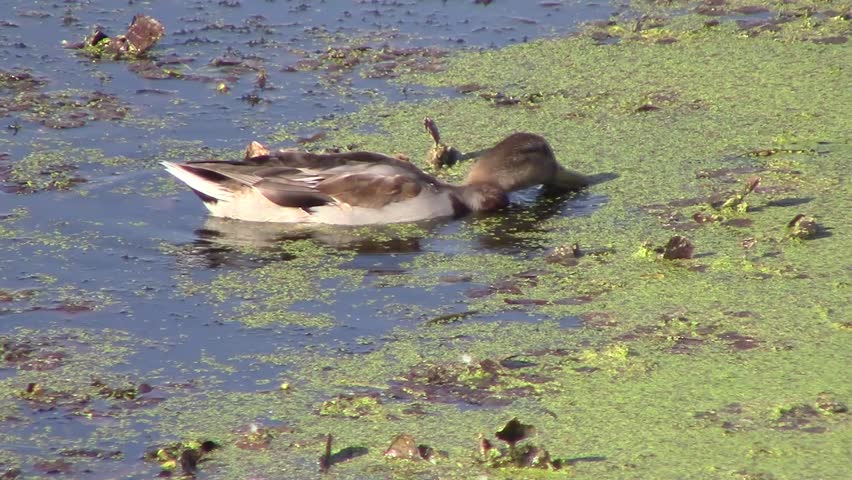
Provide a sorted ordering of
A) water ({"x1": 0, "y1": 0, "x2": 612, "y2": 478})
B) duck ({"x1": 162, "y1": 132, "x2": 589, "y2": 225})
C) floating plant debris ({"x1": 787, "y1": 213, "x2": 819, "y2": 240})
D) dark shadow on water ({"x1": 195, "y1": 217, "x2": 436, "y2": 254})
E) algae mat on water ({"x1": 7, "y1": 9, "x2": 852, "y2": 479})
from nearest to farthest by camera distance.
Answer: algae mat on water ({"x1": 7, "y1": 9, "x2": 852, "y2": 479}) < water ({"x1": 0, "y1": 0, "x2": 612, "y2": 478}) < floating plant debris ({"x1": 787, "y1": 213, "x2": 819, "y2": 240}) < dark shadow on water ({"x1": 195, "y1": 217, "x2": 436, "y2": 254}) < duck ({"x1": 162, "y1": 132, "x2": 589, "y2": 225})

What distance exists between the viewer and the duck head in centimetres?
829

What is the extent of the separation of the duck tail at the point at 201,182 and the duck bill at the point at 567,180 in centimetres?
181

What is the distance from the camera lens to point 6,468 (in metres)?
4.96

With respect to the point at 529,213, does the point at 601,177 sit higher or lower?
higher

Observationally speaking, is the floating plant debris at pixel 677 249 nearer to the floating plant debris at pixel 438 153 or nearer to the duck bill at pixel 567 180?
the duck bill at pixel 567 180

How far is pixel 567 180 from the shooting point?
834 cm

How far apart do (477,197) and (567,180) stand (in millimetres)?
555

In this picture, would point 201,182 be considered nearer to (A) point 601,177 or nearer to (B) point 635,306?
(A) point 601,177

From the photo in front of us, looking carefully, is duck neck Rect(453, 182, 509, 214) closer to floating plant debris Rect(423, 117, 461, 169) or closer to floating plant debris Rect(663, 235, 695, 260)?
floating plant debris Rect(423, 117, 461, 169)

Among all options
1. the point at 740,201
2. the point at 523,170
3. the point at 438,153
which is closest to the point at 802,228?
the point at 740,201

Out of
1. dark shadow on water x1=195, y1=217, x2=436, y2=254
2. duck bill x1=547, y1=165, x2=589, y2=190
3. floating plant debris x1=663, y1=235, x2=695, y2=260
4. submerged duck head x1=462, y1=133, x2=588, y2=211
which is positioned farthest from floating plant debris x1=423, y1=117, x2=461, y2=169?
floating plant debris x1=663, y1=235, x2=695, y2=260

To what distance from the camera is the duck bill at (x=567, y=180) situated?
8.30 meters

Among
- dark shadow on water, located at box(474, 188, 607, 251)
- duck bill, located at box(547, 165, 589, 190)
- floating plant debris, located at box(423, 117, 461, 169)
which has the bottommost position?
dark shadow on water, located at box(474, 188, 607, 251)

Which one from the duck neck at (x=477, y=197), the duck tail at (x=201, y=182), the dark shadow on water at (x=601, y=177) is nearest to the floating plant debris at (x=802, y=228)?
the dark shadow on water at (x=601, y=177)
